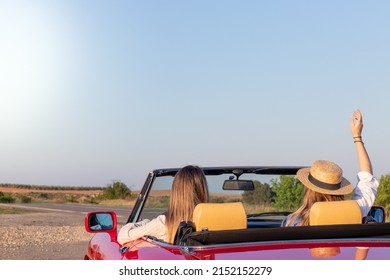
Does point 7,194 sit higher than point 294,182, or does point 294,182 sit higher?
point 294,182

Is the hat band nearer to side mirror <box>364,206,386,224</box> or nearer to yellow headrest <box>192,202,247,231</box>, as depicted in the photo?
yellow headrest <box>192,202,247,231</box>

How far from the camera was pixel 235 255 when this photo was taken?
369cm

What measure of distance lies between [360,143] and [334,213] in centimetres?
178

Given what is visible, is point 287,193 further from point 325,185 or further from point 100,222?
point 100,222

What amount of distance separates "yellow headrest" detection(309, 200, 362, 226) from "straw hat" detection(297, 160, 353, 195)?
1.87 ft

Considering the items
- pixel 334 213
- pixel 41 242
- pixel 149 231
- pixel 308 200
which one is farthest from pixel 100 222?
pixel 41 242

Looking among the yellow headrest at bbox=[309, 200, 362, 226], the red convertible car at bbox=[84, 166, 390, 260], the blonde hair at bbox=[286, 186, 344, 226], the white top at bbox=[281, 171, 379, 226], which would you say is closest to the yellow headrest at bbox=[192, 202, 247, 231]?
the red convertible car at bbox=[84, 166, 390, 260]

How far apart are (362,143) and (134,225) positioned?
6.38 feet

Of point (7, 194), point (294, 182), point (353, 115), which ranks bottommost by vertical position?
point (7, 194)

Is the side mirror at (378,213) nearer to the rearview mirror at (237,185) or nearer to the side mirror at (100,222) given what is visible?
the rearview mirror at (237,185)
